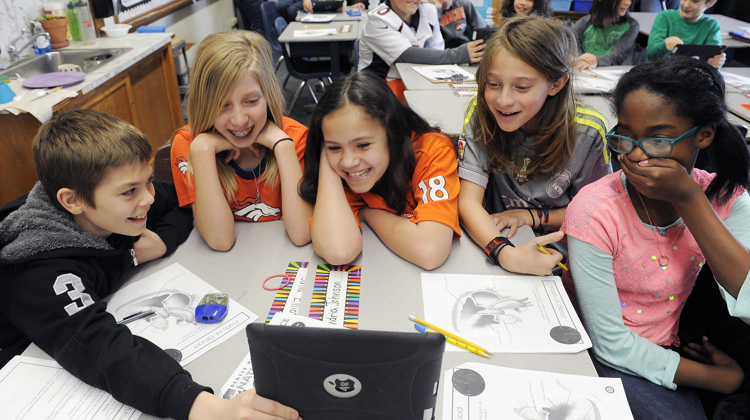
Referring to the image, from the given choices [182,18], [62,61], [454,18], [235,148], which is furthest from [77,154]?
[182,18]

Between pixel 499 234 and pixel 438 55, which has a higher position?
pixel 438 55

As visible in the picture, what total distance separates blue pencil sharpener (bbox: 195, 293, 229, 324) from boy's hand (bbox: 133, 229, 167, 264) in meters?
0.26

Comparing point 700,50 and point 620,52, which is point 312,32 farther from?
point 700,50

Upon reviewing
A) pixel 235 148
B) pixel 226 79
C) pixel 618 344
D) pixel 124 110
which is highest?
pixel 226 79

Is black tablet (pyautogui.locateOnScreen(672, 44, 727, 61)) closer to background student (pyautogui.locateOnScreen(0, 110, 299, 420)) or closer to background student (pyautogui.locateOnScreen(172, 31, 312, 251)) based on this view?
background student (pyautogui.locateOnScreen(172, 31, 312, 251))

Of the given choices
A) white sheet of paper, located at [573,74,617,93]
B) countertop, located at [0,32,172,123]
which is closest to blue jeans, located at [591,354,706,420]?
white sheet of paper, located at [573,74,617,93]

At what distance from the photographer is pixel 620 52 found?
3133mm

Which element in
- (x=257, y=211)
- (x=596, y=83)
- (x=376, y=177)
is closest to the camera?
(x=376, y=177)

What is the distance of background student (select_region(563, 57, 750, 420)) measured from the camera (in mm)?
932

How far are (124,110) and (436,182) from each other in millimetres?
2424

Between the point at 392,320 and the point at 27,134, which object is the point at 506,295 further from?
the point at 27,134

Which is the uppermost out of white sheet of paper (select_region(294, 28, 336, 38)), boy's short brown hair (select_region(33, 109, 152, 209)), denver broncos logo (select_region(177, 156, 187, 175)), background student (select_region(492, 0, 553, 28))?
background student (select_region(492, 0, 553, 28))

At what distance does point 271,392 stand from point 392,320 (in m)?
0.34

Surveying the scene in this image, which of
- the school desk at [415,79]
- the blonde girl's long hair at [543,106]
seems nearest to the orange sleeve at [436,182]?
the blonde girl's long hair at [543,106]
